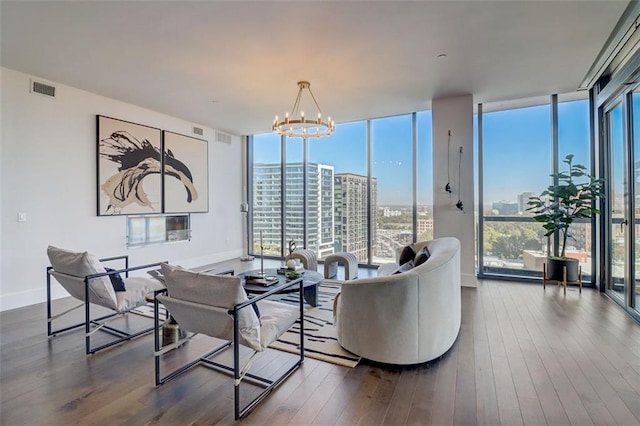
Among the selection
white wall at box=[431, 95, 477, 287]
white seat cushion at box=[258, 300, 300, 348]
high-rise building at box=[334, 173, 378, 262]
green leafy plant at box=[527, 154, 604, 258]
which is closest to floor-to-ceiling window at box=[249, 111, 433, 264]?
high-rise building at box=[334, 173, 378, 262]

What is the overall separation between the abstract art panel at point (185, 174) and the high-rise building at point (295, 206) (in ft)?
4.55

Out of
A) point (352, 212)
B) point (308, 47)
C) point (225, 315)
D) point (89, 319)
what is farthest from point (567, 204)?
point (89, 319)

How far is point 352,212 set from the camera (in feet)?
21.3

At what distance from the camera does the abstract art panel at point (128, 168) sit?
4.85 m

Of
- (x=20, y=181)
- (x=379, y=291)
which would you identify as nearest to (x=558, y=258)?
(x=379, y=291)

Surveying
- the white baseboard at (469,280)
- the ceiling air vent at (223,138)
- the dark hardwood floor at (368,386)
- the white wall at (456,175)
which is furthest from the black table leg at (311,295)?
the ceiling air vent at (223,138)

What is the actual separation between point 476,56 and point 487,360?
123 inches

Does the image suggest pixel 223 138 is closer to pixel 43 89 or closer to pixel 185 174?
pixel 185 174

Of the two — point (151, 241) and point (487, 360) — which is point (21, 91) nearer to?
point (151, 241)

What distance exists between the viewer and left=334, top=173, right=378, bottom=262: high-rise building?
6.32 meters

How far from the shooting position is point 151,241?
5625 millimetres

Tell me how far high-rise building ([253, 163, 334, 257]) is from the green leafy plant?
3.73 metres

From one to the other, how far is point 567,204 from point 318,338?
4.04 meters

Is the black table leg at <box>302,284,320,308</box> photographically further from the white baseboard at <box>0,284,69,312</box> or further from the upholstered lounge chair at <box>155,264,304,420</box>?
the white baseboard at <box>0,284,69,312</box>
